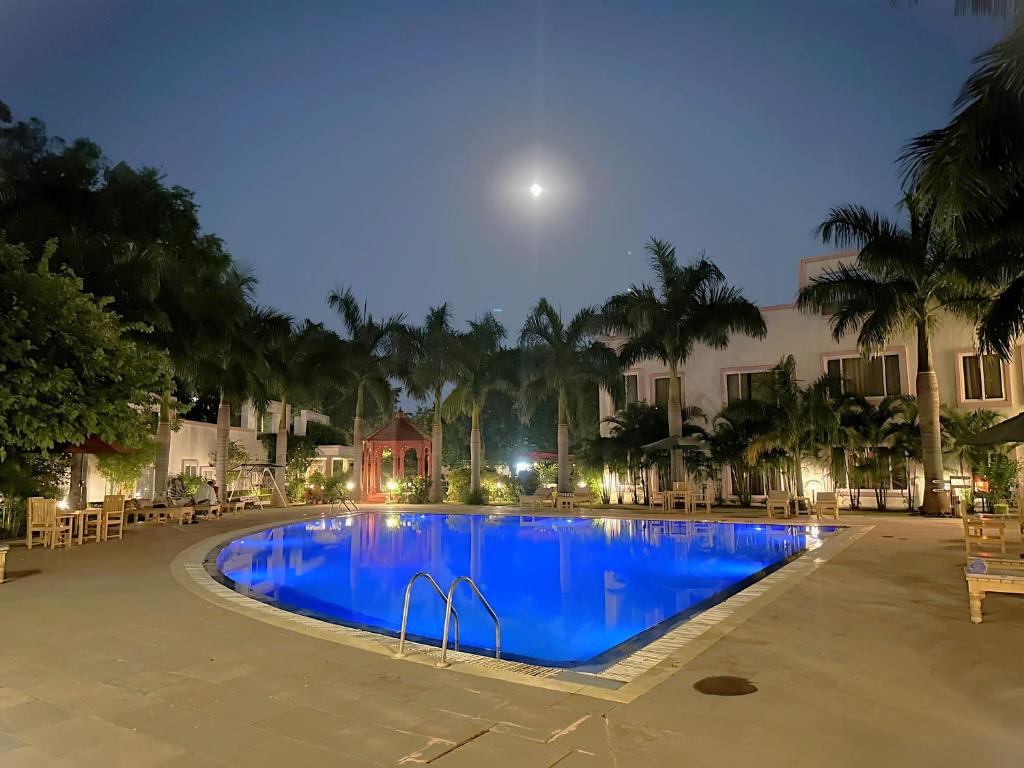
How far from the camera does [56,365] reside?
27.2ft

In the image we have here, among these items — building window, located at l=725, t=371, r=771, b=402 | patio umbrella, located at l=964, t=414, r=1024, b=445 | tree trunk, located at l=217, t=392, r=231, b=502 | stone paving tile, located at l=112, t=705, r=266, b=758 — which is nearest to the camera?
stone paving tile, located at l=112, t=705, r=266, b=758

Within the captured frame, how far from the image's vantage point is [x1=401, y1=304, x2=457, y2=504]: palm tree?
22969 millimetres

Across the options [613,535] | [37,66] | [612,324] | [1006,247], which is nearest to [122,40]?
[37,66]

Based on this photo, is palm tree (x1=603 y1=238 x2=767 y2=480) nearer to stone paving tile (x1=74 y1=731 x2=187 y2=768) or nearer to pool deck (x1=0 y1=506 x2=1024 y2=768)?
pool deck (x1=0 y1=506 x2=1024 y2=768)

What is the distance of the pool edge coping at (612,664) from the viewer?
440cm

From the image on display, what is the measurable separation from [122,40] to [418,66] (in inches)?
886

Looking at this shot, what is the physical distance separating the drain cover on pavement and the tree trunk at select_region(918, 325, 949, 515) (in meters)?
14.4

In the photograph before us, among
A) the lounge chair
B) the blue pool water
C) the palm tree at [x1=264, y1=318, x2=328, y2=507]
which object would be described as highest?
the palm tree at [x1=264, y1=318, x2=328, y2=507]

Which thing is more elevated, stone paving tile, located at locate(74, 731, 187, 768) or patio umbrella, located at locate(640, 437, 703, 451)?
patio umbrella, located at locate(640, 437, 703, 451)

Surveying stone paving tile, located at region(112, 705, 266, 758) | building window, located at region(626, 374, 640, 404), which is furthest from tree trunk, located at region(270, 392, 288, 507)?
stone paving tile, located at region(112, 705, 266, 758)

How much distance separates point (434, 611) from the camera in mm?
8523

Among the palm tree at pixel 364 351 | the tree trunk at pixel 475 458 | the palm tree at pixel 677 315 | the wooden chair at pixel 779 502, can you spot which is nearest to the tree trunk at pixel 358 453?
the palm tree at pixel 364 351

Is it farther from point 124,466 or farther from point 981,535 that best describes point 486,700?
point 124,466

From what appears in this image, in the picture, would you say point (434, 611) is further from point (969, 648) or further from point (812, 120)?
point (812, 120)
